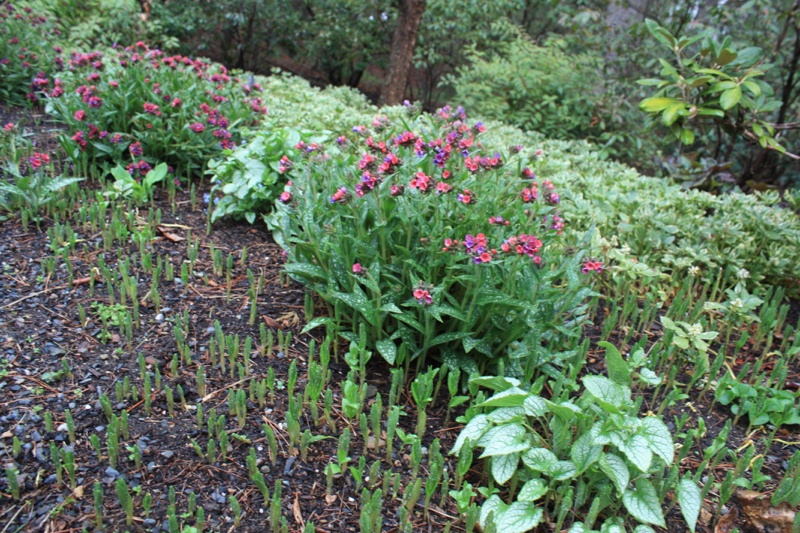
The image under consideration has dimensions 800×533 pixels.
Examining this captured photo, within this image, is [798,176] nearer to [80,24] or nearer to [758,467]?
[758,467]

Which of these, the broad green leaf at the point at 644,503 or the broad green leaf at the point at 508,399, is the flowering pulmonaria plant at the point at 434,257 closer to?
the broad green leaf at the point at 508,399

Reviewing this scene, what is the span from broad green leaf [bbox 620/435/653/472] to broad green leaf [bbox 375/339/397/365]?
2.96 feet

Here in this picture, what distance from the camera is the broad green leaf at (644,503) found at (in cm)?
187

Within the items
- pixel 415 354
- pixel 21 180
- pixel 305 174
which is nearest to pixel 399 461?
pixel 415 354

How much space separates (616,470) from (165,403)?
1.58 m

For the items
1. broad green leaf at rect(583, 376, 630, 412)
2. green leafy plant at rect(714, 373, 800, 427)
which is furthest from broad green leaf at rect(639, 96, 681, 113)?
broad green leaf at rect(583, 376, 630, 412)

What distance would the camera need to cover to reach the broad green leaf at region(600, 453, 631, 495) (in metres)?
1.89

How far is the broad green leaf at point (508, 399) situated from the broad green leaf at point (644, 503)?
0.43 metres

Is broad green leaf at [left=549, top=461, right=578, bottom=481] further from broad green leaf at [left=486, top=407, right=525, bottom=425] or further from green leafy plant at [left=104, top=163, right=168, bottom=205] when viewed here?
green leafy plant at [left=104, top=163, right=168, bottom=205]

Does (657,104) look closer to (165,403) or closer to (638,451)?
(638,451)

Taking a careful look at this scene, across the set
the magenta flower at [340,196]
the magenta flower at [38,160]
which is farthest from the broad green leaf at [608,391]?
the magenta flower at [38,160]

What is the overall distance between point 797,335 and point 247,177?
3.04 meters

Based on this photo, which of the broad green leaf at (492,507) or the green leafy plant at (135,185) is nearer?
the broad green leaf at (492,507)

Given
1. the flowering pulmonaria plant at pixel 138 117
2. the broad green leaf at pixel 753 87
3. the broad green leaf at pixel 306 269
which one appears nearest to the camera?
the broad green leaf at pixel 306 269
